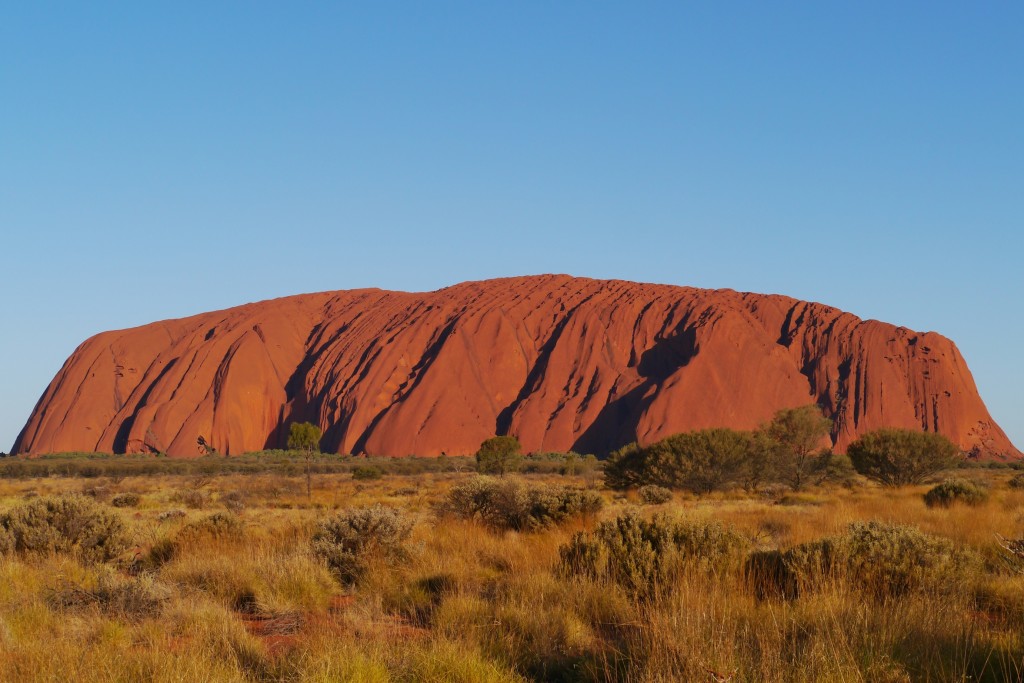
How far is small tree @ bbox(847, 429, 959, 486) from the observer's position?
3234cm

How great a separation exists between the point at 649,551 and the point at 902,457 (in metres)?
28.9

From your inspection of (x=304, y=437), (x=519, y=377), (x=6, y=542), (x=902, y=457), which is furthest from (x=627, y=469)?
(x=519, y=377)

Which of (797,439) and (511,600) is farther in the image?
(797,439)

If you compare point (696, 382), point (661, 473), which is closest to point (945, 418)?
point (696, 382)

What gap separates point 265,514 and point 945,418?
84.8 m

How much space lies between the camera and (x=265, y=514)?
21531 mm

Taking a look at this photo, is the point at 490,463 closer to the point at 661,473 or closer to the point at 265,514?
the point at 661,473

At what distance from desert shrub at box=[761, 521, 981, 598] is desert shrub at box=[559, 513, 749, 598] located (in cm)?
64

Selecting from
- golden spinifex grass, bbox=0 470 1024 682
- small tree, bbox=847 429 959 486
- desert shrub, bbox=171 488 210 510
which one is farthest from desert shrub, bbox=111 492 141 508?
small tree, bbox=847 429 959 486

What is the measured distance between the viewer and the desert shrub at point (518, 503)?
1262cm

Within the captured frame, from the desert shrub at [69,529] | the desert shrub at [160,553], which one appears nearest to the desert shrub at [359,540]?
the desert shrub at [160,553]

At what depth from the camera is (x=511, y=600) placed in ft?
21.5

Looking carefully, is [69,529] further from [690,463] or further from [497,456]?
[497,456]

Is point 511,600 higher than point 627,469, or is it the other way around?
point 511,600
